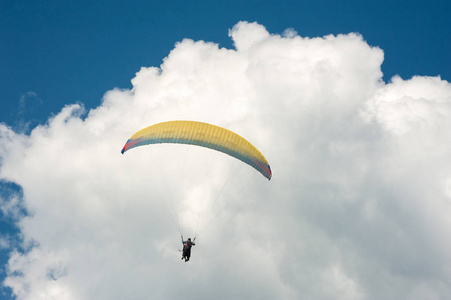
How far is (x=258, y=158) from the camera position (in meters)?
50.8

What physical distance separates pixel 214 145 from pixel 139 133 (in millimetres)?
7345

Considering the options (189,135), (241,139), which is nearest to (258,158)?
(241,139)

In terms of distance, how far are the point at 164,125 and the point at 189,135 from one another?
2.55 metres

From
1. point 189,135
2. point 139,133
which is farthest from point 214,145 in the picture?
point 139,133

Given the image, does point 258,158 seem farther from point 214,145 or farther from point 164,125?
point 164,125

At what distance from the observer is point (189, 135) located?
50312 mm

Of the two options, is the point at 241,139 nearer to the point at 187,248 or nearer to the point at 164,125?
the point at 164,125

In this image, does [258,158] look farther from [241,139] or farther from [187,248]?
[187,248]

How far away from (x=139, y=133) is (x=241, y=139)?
32.1 ft

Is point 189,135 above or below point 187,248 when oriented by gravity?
above

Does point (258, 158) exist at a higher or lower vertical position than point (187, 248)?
higher

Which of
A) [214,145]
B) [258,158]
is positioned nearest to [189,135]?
[214,145]

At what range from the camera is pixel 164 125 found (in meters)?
50.5

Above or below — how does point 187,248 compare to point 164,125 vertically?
below
